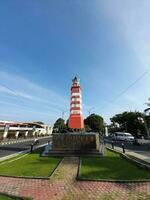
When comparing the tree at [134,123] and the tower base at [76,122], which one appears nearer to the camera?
the tower base at [76,122]

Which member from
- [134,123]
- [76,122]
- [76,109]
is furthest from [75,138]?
[134,123]

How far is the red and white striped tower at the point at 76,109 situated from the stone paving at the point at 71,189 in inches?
380

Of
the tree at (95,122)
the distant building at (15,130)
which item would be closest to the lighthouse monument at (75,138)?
the distant building at (15,130)

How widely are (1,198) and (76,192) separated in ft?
9.23

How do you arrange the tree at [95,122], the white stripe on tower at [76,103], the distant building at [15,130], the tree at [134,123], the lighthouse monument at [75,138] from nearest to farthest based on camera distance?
the lighthouse monument at [75,138] → the white stripe on tower at [76,103] → the distant building at [15,130] → the tree at [95,122] → the tree at [134,123]

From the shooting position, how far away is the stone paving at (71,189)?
23.9 feet

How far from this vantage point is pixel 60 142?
18.8 meters

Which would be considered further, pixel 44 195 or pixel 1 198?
pixel 44 195

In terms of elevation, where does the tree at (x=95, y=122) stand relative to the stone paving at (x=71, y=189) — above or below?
above

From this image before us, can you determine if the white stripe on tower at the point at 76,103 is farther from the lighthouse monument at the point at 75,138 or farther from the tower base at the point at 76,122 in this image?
the tower base at the point at 76,122

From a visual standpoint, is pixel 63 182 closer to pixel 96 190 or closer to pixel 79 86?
pixel 96 190

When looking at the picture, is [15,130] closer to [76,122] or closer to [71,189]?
[76,122]

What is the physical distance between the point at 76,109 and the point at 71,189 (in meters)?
11.7

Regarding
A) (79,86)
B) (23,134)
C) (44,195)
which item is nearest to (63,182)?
(44,195)
